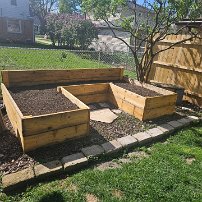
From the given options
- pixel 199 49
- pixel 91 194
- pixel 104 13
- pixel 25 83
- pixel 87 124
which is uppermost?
pixel 104 13

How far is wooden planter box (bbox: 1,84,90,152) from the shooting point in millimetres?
3525

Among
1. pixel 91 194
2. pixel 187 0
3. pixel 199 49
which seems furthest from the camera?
pixel 199 49

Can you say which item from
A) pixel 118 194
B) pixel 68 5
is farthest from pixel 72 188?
pixel 68 5

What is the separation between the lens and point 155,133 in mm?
4684

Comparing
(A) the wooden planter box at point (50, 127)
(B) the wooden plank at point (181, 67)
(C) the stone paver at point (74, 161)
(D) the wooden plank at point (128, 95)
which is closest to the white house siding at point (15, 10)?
(B) the wooden plank at point (181, 67)

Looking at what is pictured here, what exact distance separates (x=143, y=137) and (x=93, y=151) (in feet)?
3.96

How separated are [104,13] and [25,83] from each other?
3.54 meters

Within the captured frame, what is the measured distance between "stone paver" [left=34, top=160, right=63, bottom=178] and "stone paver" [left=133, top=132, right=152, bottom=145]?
172cm

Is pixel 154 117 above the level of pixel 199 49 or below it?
below

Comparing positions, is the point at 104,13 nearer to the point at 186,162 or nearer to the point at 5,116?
the point at 5,116

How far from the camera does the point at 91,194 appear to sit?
2.96 metres

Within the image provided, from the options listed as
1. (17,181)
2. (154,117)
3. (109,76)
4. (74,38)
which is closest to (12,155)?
(17,181)

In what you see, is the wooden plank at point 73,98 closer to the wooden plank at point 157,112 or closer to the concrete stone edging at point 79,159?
the concrete stone edging at point 79,159

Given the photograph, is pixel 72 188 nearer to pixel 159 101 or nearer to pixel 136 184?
pixel 136 184
